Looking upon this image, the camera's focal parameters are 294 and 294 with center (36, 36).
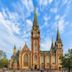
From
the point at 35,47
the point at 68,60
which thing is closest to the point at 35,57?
the point at 35,47

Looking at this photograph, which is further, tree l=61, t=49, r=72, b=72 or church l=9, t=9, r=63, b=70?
church l=9, t=9, r=63, b=70

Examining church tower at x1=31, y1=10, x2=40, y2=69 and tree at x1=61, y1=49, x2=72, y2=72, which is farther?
church tower at x1=31, y1=10, x2=40, y2=69

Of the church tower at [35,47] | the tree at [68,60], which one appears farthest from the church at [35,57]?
the tree at [68,60]

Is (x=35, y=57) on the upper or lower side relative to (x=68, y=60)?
upper

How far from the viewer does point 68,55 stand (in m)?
84.6

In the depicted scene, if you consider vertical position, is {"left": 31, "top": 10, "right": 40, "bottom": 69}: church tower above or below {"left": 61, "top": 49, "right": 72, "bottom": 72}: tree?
above

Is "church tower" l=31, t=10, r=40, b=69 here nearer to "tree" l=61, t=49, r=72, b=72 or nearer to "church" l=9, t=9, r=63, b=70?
"church" l=9, t=9, r=63, b=70

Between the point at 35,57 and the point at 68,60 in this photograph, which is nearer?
the point at 68,60

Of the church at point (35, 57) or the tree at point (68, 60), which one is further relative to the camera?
the church at point (35, 57)

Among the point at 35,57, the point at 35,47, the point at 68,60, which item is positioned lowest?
the point at 68,60

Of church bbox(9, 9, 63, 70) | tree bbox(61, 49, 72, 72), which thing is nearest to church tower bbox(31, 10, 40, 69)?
church bbox(9, 9, 63, 70)

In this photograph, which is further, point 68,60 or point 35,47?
point 35,47

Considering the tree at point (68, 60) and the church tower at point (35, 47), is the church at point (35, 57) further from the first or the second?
the tree at point (68, 60)

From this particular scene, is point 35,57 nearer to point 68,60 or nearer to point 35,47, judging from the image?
point 35,47
